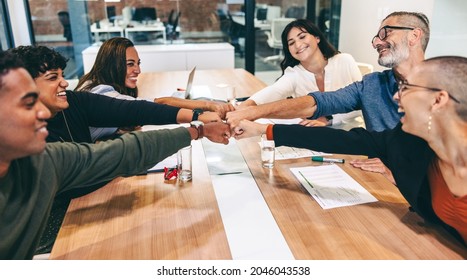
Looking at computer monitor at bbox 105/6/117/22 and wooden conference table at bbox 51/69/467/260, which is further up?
computer monitor at bbox 105/6/117/22

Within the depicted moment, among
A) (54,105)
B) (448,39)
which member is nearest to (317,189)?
(54,105)

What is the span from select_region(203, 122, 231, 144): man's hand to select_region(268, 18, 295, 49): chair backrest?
176 inches

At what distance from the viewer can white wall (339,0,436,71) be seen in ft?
13.1

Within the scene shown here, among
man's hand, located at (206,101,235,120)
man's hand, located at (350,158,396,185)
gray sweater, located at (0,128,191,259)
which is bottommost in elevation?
man's hand, located at (350,158,396,185)

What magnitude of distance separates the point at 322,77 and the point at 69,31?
15.6 feet

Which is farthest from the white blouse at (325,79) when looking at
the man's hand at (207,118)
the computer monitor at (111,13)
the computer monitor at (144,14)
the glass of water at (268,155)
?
the computer monitor at (111,13)

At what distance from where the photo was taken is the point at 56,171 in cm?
118

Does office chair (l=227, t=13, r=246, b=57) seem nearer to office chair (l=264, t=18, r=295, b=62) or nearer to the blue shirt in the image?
office chair (l=264, t=18, r=295, b=62)

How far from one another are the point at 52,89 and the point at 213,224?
83cm

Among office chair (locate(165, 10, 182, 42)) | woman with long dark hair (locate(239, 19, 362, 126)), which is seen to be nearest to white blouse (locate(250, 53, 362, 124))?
woman with long dark hair (locate(239, 19, 362, 126))

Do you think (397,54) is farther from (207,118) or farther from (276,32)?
(276,32)

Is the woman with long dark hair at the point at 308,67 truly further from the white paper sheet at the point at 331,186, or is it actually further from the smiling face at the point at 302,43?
the white paper sheet at the point at 331,186
